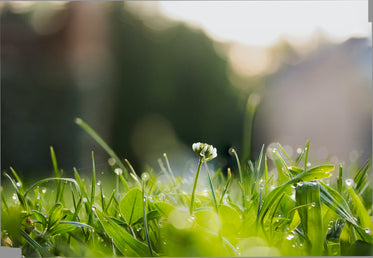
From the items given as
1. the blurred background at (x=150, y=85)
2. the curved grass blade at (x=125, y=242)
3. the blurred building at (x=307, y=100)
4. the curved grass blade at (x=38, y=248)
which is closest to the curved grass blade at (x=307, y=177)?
the curved grass blade at (x=125, y=242)

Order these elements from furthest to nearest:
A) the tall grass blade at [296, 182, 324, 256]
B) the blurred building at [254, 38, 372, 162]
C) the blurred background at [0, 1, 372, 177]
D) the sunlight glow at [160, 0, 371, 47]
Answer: the blurred background at [0, 1, 372, 177]
the blurred building at [254, 38, 372, 162]
the sunlight glow at [160, 0, 371, 47]
the tall grass blade at [296, 182, 324, 256]

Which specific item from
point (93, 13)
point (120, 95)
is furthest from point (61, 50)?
point (120, 95)

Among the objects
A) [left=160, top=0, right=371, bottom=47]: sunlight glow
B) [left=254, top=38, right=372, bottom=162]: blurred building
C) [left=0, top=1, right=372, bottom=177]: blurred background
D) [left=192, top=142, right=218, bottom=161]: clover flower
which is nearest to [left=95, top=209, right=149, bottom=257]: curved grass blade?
[left=192, top=142, right=218, bottom=161]: clover flower

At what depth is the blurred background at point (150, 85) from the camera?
2.20 meters

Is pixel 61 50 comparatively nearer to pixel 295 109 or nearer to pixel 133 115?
pixel 133 115

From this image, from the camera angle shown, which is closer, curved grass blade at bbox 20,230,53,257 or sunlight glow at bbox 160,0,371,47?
curved grass blade at bbox 20,230,53,257

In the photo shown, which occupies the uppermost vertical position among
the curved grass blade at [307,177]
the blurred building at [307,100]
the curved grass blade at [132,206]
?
the curved grass blade at [307,177]

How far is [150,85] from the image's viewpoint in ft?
11.2

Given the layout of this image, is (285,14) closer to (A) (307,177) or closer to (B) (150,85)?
(A) (307,177)

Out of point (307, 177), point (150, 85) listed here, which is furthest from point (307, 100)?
point (307, 177)

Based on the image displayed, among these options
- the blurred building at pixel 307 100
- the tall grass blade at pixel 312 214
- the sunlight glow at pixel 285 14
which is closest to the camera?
the tall grass blade at pixel 312 214

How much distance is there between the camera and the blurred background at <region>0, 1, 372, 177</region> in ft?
7.20

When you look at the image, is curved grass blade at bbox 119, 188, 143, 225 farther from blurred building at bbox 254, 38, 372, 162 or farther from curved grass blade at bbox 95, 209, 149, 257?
blurred building at bbox 254, 38, 372, 162

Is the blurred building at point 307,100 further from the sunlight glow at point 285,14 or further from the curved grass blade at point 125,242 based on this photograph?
the curved grass blade at point 125,242
